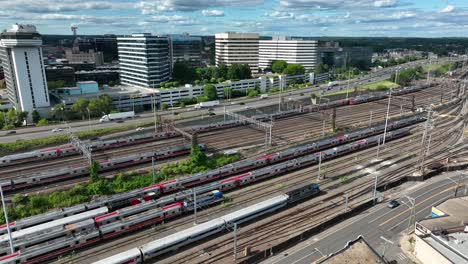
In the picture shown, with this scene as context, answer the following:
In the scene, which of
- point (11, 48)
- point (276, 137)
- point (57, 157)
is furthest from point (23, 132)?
point (276, 137)

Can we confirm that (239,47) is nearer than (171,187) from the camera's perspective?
No

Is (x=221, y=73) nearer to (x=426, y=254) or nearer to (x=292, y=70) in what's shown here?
(x=292, y=70)

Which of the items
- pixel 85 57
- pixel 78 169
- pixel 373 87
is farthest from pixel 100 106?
pixel 85 57

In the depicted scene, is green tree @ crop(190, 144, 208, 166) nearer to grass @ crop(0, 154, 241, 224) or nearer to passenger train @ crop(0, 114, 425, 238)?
grass @ crop(0, 154, 241, 224)

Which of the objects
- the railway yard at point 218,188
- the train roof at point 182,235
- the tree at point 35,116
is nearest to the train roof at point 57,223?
the railway yard at point 218,188

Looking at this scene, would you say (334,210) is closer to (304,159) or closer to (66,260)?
(304,159)

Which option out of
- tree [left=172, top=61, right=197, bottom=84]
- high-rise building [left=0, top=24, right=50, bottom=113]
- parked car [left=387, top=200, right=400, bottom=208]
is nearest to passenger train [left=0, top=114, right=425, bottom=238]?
parked car [left=387, top=200, right=400, bottom=208]
